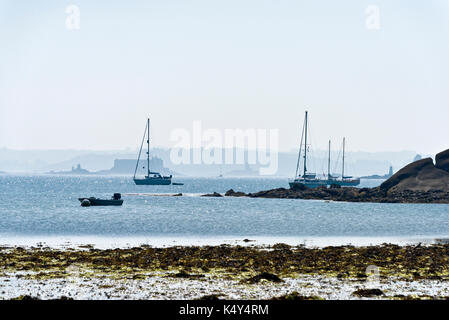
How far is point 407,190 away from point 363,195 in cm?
1023

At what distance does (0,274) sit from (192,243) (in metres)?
19.6

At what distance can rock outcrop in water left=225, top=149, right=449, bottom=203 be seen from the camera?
12219 centimetres

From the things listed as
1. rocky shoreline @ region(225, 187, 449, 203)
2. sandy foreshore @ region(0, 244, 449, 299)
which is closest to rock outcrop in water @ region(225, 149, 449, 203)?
rocky shoreline @ region(225, 187, 449, 203)

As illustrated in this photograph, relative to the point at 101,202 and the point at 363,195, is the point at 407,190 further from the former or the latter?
the point at 101,202

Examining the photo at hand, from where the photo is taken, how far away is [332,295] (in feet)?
77.7

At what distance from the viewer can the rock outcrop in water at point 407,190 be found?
122 meters

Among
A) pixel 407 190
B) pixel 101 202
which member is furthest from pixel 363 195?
pixel 101 202

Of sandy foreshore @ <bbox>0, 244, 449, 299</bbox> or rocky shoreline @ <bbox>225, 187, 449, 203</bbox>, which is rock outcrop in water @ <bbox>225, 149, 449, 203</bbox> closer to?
rocky shoreline @ <bbox>225, 187, 449, 203</bbox>

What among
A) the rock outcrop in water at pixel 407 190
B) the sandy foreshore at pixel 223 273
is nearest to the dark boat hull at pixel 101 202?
the rock outcrop in water at pixel 407 190

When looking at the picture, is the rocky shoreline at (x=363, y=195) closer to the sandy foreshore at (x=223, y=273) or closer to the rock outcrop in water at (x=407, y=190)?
the rock outcrop in water at (x=407, y=190)

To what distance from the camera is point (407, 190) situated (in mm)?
128875

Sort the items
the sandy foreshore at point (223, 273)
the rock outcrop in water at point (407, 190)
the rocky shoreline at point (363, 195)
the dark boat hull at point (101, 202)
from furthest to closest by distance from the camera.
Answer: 1. the rock outcrop in water at point (407, 190)
2. the rocky shoreline at point (363, 195)
3. the dark boat hull at point (101, 202)
4. the sandy foreshore at point (223, 273)
